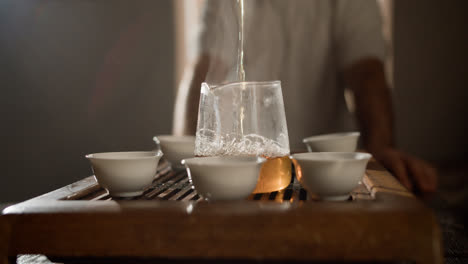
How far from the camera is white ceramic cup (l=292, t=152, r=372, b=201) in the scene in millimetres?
458

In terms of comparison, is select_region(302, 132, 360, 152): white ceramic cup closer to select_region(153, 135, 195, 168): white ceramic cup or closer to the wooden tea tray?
select_region(153, 135, 195, 168): white ceramic cup

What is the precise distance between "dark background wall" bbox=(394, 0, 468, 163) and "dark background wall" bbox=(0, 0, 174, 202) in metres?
1.35

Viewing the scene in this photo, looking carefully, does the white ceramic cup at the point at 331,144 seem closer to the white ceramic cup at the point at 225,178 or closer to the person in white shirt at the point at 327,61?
the white ceramic cup at the point at 225,178

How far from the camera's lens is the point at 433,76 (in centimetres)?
231

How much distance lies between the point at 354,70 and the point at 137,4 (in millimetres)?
1530

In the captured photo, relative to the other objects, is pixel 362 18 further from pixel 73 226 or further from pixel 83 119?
pixel 83 119

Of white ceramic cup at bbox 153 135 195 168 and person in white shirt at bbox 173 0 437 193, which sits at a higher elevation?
person in white shirt at bbox 173 0 437 193

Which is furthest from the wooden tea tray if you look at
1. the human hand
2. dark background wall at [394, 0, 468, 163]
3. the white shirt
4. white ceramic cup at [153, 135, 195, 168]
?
dark background wall at [394, 0, 468, 163]

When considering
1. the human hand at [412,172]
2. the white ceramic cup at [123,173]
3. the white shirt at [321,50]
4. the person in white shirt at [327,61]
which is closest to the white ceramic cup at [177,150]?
the white ceramic cup at [123,173]

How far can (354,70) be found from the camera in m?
1.51

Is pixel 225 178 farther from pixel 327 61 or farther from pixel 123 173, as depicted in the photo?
pixel 327 61

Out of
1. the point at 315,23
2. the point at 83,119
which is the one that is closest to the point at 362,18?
the point at 315,23

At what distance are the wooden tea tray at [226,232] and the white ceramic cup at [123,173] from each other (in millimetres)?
96

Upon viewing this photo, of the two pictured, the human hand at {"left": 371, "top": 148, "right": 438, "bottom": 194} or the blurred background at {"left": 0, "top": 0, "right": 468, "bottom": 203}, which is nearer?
the human hand at {"left": 371, "top": 148, "right": 438, "bottom": 194}
